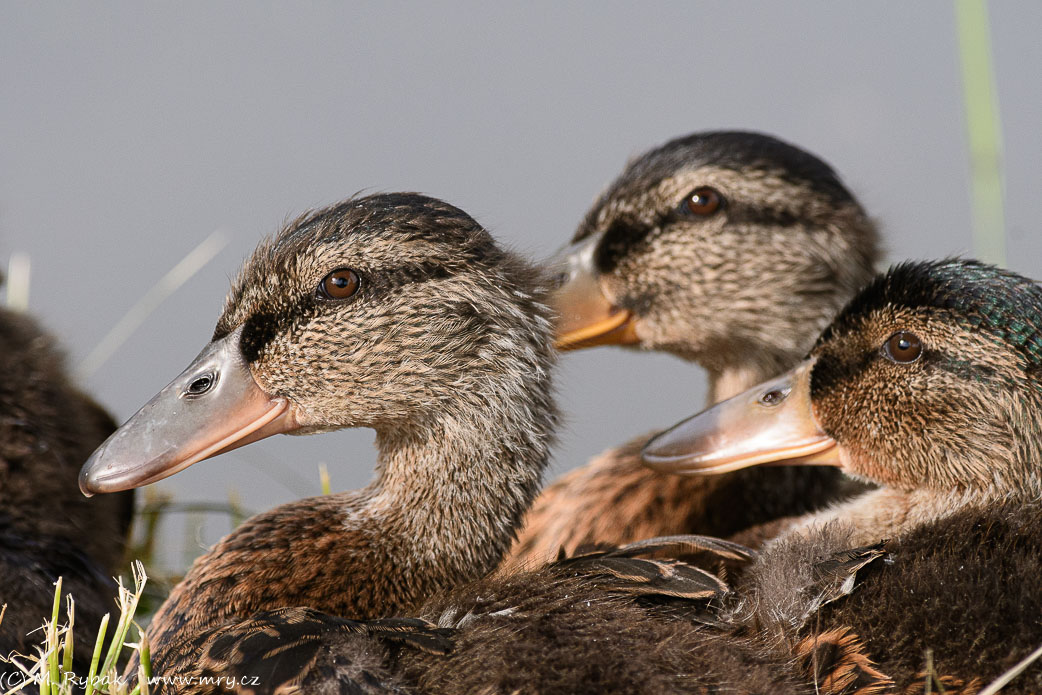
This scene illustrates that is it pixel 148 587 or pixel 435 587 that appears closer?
pixel 435 587

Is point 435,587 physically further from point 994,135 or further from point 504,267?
point 994,135

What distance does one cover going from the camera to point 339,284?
2480 mm

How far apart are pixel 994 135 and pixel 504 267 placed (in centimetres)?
152

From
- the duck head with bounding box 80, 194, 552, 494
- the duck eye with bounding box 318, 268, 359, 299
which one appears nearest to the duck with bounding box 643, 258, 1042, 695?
the duck head with bounding box 80, 194, 552, 494

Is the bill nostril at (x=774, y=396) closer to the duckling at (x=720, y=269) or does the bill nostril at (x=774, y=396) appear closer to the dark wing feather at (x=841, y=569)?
the duckling at (x=720, y=269)

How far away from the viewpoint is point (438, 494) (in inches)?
99.3

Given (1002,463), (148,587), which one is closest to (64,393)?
(148,587)

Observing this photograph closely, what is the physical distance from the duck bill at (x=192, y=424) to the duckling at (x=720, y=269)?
3.94 ft

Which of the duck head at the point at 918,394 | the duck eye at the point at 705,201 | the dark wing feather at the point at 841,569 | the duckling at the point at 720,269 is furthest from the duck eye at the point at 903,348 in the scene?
the duck eye at the point at 705,201

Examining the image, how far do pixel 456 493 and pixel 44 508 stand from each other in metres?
1.22

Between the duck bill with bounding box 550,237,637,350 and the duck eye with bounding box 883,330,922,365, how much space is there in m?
1.04

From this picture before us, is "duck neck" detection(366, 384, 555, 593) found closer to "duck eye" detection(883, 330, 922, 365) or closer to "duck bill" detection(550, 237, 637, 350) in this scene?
"duck eye" detection(883, 330, 922, 365)

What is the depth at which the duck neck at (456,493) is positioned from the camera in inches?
98.8

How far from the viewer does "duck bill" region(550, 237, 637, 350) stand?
11.7ft
